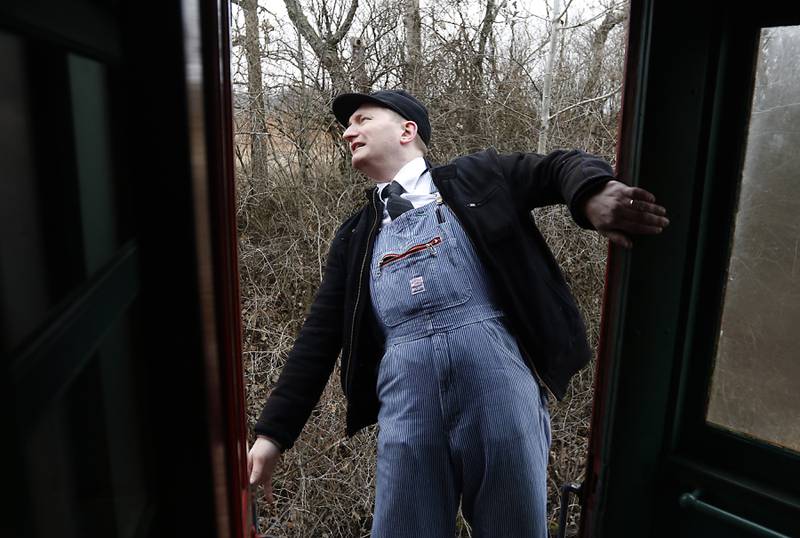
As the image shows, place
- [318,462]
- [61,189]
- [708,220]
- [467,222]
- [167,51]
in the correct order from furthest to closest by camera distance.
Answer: [318,462] → [467,222] → [708,220] → [61,189] → [167,51]

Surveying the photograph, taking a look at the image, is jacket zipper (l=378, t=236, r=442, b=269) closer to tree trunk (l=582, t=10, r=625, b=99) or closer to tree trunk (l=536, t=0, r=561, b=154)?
tree trunk (l=536, t=0, r=561, b=154)

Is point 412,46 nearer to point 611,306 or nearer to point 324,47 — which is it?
point 324,47

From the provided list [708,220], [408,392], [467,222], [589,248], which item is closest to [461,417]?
[408,392]

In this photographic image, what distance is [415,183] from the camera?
2.37 meters

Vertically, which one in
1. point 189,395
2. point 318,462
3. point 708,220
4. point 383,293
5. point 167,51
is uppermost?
point 167,51

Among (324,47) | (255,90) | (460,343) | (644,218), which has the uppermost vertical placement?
(324,47)

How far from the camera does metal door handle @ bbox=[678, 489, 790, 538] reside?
5.44 ft

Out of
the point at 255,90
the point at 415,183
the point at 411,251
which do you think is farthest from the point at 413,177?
the point at 255,90

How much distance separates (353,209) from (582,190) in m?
4.91

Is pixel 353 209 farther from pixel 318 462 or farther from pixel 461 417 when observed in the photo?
pixel 461 417

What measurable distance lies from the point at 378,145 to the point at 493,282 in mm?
731

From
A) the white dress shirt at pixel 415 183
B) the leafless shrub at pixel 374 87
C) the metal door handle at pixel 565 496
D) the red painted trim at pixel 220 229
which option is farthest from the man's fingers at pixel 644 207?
the leafless shrub at pixel 374 87

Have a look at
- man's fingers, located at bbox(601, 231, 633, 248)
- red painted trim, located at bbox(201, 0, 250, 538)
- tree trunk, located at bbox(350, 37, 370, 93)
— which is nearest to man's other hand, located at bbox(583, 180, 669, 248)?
man's fingers, located at bbox(601, 231, 633, 248)

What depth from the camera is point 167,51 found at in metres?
0.61
